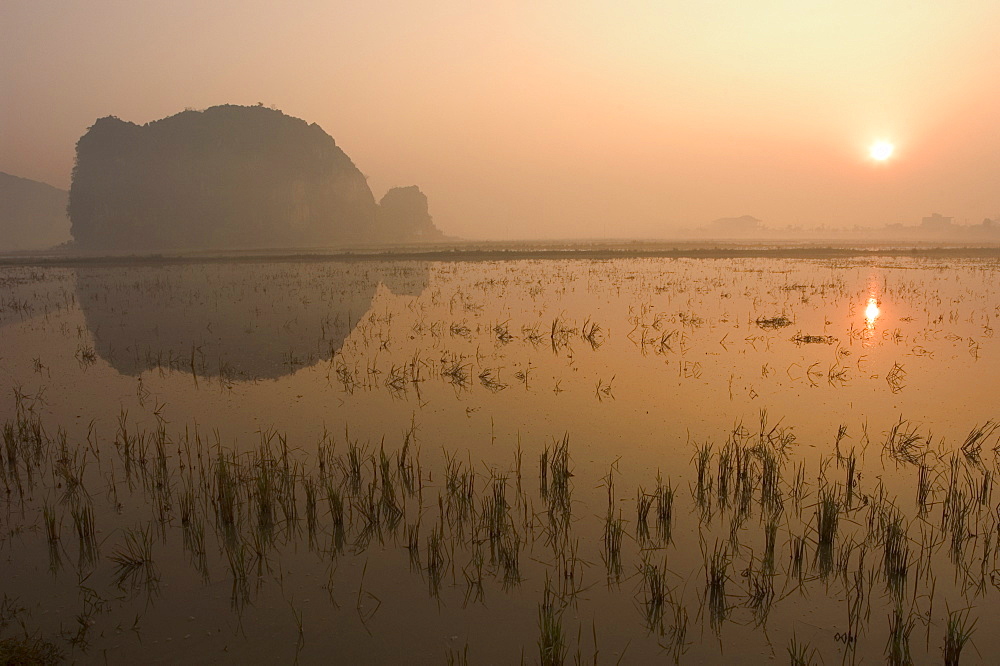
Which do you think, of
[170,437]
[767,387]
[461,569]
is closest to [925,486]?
[767,387]

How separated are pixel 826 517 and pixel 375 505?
3.91 meters

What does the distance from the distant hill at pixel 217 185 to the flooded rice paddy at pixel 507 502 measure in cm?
10485

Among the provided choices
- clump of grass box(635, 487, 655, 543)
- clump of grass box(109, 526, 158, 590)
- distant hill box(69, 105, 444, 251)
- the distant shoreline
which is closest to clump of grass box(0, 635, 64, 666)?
clump of grass box(109, 526, 158, 590)

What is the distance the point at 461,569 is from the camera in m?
4.44

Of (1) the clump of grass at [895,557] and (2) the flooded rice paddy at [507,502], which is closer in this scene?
(2) the flooded rice paddy at [507,502]

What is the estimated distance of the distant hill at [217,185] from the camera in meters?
111

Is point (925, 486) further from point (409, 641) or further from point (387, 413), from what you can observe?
point (387, 413)

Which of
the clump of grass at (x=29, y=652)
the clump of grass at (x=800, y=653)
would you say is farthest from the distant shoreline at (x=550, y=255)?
the clump of grass at (x=800, y=653)

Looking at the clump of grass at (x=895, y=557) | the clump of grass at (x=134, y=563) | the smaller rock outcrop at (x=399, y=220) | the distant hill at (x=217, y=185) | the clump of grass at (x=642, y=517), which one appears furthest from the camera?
the smaller rock outcrop at (x=399, y=220)

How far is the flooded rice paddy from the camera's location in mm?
3773

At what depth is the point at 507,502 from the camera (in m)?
5.53

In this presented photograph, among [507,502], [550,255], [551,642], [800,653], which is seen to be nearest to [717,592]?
[800,653]

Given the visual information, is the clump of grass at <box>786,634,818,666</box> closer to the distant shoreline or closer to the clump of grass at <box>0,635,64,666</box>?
the clump of grass at <box>0,635,64,666</box>

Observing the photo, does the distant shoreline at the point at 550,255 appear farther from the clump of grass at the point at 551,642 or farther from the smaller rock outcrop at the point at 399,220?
the smaller rock outcrop at the point at 399,220
